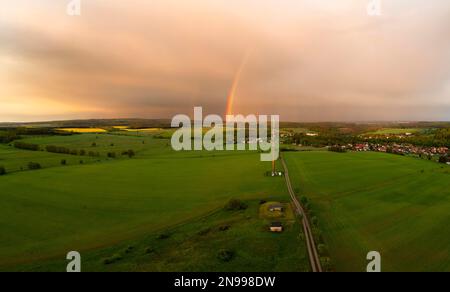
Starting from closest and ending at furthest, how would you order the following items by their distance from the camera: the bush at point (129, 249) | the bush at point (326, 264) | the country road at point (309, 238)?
the bush at point (326, 264) < the country road at point (309, 238) < the bush at point (129, 249)

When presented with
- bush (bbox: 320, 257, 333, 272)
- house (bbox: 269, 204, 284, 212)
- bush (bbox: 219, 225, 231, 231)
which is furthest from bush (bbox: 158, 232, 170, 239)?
bush (bbox: 320, 257, 333, 272)

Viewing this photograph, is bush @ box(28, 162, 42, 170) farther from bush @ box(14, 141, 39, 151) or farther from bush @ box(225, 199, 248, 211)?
bush @ box(225, 199, 248, 211)

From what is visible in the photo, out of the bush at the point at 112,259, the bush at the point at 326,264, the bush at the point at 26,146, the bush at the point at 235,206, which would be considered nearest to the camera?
the bush at the point at 326,264

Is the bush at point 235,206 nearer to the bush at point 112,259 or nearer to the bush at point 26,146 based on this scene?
the bush at point 112,259

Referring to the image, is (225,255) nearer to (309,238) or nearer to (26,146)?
(309,238)

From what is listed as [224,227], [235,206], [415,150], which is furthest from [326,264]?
[415,150]

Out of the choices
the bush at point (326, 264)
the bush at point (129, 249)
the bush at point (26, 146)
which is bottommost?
the bush at point (129, 249)

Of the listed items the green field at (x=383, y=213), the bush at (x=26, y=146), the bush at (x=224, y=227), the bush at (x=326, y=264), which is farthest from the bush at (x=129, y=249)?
the bush at (x=26, y=146)
